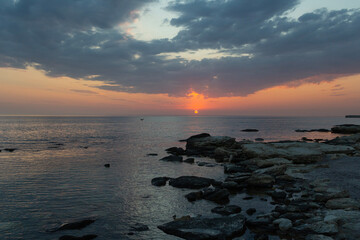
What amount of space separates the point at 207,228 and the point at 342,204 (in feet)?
31.5

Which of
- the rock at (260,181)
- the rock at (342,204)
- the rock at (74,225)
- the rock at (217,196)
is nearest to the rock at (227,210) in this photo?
the rock at (217,196)

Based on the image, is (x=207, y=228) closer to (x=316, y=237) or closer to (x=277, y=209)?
(x=316, y=237)

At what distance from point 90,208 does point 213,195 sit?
9.32 meters

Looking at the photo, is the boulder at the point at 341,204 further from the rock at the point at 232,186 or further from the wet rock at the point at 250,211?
the rock at the point at 232,186

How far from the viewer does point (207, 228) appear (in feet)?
42.6

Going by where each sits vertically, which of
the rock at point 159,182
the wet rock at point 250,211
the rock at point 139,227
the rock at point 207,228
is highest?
the rock at point 207,228

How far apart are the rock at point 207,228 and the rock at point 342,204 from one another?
6.73 metres

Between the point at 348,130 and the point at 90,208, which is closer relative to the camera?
the point at 90,208

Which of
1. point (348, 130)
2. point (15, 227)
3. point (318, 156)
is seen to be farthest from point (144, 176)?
point (348, 130)

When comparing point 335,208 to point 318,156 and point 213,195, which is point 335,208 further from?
point 318,156

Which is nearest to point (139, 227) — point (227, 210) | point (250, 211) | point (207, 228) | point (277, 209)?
point (207, 228)

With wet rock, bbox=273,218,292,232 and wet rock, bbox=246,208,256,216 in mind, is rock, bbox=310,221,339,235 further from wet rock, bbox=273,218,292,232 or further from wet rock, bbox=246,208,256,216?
wet rock, bbox=246,208,256,216

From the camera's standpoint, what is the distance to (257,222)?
551 inches

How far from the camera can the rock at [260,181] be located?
2255 centimetres
